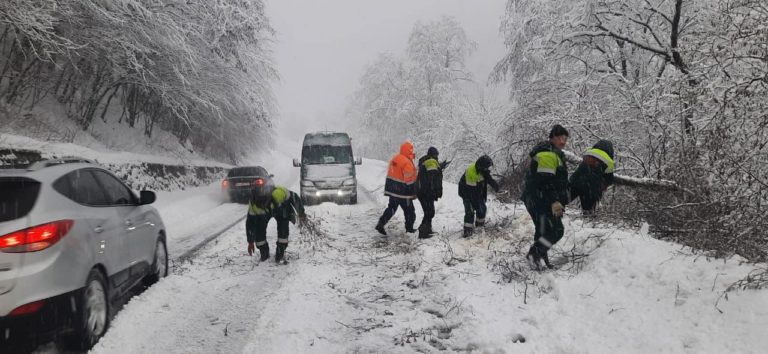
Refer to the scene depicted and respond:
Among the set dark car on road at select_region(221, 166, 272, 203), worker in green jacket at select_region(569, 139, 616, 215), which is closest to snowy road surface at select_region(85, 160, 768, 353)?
worker in green jacket at select_region(569, 139, 616, 215)

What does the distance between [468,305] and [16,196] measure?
13.3ft

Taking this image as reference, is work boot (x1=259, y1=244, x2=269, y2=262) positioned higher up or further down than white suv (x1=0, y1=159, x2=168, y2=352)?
further down

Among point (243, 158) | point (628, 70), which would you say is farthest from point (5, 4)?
point (243, 158)

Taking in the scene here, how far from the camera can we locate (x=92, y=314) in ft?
12.6

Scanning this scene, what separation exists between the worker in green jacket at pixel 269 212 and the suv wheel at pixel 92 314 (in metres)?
2.84

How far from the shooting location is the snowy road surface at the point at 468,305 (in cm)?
356

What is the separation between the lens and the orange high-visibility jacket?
337 inches

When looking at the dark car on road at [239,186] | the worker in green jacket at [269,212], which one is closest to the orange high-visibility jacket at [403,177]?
the worker in green jacket at [269,212]

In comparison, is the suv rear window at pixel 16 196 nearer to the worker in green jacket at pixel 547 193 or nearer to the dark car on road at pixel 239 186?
the worker in green jacket at pixel 547 193

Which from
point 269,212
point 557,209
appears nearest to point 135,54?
point 269,212

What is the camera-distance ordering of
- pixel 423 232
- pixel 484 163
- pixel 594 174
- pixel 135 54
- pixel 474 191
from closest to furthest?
pixel 594 174
pixel 484 163
pixel 474 191
pixel 423 232
pixel 135 54

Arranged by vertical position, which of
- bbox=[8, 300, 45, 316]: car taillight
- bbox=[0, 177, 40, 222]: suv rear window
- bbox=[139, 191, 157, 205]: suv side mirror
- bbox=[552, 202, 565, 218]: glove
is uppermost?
bbox=[0, 177, 40, 222]: suv rear window

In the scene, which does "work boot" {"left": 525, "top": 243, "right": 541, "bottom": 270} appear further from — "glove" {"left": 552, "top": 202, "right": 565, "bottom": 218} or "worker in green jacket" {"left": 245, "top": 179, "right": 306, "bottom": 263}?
"worker in green jacket" {"left": 245, "top": 179, "right": 306, "bottom": 263}

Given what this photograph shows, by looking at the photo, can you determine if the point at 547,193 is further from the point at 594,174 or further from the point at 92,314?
the point at 92,314
